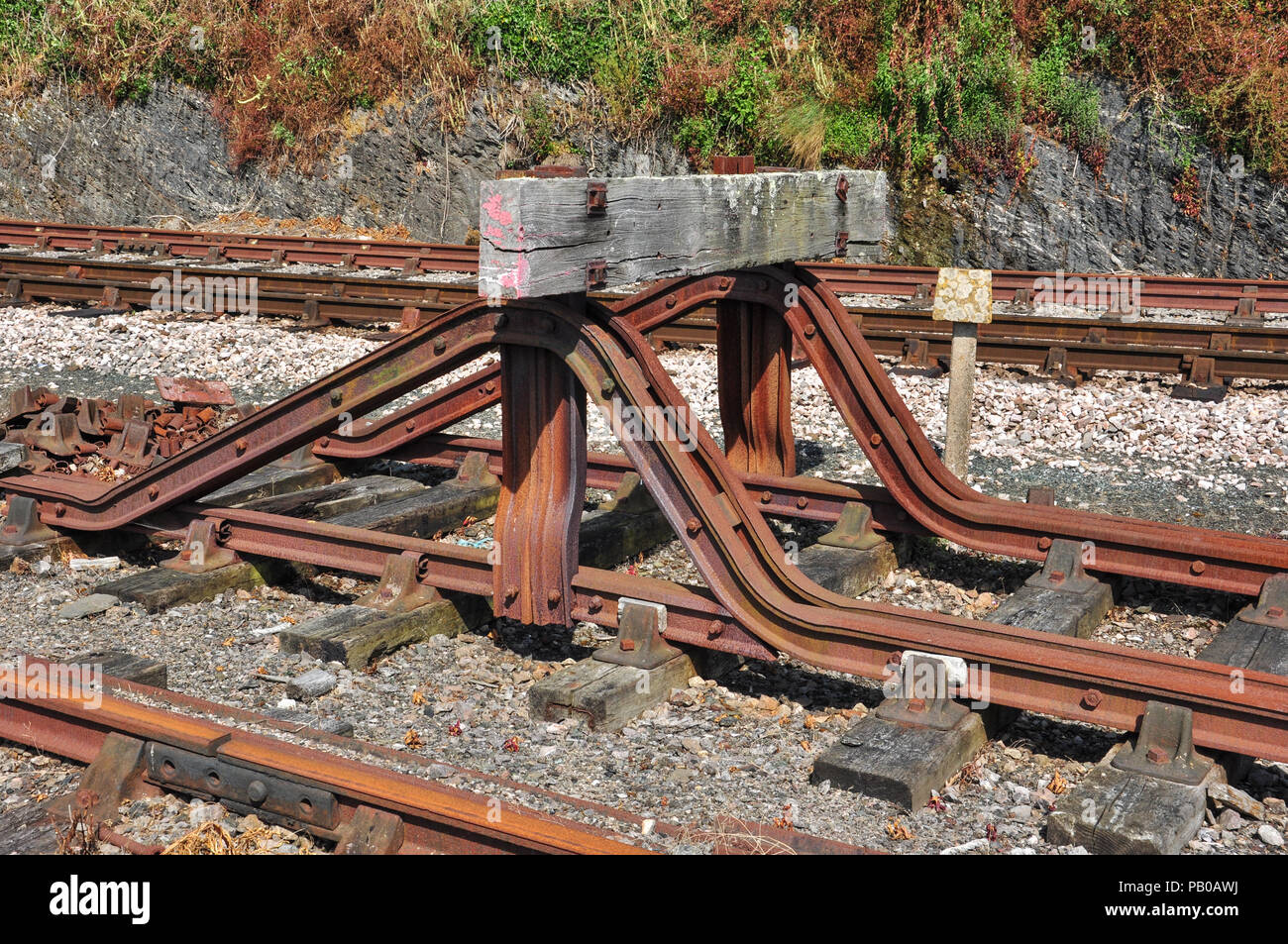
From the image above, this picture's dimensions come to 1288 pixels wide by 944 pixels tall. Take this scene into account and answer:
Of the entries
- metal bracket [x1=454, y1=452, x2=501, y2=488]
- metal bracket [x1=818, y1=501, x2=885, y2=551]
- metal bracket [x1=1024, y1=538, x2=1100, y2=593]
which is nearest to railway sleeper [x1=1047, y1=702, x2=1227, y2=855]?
metal bracket [x1=1024, y1=538, x2=1100, y2=593]

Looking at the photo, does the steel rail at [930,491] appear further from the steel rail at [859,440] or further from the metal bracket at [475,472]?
the metal bracket at [475,472]

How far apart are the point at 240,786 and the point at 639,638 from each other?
1700mm

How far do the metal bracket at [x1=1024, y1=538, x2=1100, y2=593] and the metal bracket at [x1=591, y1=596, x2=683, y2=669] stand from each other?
182cm

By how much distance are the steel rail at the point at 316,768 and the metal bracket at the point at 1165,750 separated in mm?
1714

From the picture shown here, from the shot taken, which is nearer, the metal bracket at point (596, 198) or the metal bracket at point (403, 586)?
the metal bracket at point (596, 198)

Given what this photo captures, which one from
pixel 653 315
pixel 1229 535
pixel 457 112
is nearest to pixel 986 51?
pixel 457 112

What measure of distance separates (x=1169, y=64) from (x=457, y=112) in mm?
8968

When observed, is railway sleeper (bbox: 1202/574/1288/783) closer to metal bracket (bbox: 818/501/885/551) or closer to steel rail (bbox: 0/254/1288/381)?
metal bracket (bbox: 818/501/885/551)

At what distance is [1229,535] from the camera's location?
5707 mm

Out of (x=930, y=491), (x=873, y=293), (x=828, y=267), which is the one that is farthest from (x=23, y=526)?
(x=828, y=267)

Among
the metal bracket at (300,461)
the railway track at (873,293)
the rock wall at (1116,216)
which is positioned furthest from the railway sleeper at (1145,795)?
the rock wall at (1116,216)

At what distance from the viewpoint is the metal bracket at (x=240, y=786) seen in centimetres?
385

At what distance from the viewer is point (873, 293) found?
40.3ft

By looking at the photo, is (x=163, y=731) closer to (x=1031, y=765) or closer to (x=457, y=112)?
(x=1031, y=765)
